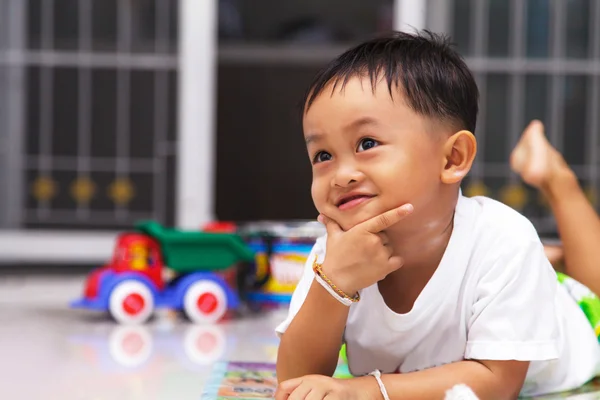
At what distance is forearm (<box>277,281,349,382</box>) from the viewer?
771 mm

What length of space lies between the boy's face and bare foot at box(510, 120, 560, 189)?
596mm

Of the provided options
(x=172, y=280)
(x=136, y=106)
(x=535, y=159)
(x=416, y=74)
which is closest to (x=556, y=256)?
(x=535, y=159)

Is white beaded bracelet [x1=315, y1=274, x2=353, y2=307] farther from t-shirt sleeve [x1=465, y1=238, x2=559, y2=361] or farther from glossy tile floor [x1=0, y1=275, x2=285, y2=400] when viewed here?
glossy tile floor [x1=0, y1=275, x2=285, y2=400]

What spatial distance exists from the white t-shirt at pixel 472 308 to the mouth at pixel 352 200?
12 cm

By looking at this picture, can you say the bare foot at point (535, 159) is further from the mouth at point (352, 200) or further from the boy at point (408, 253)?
→ the mouth at point (352, 200)

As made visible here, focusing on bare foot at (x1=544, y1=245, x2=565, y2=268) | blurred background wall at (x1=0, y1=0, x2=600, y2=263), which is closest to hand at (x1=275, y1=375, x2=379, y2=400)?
bare foot at (x1=544, y1=245, x2=565, y2=268)

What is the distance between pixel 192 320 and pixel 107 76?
1.20 m

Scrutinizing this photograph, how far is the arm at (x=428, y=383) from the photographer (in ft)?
2.36

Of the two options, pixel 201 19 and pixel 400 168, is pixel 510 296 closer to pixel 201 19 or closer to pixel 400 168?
pixel 400 168

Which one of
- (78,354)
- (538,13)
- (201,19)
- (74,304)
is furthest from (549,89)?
(78,354)

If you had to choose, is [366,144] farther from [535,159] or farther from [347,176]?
[535,159]

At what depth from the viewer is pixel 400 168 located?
0.75 metres

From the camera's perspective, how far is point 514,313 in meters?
0.78

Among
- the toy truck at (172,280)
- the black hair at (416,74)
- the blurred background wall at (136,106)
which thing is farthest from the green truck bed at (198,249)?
the black hair at (416,74)
